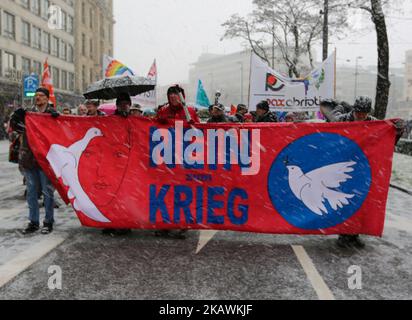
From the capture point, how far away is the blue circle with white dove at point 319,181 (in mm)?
5242

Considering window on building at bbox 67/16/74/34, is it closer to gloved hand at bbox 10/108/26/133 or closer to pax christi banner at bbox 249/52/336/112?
pax christi banner at bbox 249/52/336/112

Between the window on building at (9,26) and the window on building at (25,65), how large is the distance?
2.26 metres

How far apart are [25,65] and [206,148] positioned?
37331 mm

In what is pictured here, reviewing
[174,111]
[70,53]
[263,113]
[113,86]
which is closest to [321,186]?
[174,111]

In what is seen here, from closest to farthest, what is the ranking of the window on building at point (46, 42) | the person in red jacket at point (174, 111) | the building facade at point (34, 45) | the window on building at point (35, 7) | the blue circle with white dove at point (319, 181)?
the blue circle with white dove at point (319, 181) < the person in red jacket at point (174, 111) < the building facade at point (34, 45) < the window on building at point (35, 7) < the window on building at point (46, 42)

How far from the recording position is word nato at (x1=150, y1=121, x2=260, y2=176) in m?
5.35

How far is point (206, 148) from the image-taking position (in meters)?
5.42

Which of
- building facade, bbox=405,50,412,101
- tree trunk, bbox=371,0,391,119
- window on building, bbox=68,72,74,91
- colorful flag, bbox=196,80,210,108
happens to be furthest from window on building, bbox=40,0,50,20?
building facade, bbox=405,50,412,101

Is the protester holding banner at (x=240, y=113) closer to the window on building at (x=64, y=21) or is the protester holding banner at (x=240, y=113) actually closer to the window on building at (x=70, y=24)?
the window on building at (x=64, y=21)

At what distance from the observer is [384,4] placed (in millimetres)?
16156

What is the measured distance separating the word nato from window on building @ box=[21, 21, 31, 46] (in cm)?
3710

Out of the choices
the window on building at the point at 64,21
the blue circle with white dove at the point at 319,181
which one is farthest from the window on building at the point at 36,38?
the blue circle with white dove at the point at 319,181
